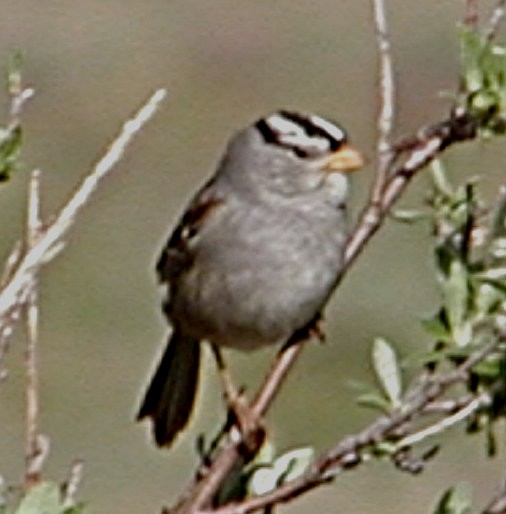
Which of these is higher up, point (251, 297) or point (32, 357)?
point (32, 357)

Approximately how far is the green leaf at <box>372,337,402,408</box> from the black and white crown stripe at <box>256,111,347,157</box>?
2.01 meters

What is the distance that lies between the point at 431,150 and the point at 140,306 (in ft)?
34.2

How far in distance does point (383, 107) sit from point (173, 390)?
6.54 ft

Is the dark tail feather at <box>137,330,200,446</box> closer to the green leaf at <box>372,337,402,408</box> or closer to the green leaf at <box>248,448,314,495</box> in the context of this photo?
the green leaf at <box>248,448,314,495</box>

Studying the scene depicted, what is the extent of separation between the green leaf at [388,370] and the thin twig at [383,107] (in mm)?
353

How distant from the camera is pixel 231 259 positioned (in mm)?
6266

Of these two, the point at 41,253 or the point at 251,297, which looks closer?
the point at 41,253

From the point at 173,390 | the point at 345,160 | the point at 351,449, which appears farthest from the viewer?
the point at 173,390

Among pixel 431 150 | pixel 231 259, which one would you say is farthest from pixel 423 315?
pixel 231 259

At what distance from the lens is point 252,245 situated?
20.4 feet

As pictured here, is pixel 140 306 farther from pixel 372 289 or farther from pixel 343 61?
pixel 343 61

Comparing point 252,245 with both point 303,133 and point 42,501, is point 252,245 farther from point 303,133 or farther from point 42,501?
point 42,501

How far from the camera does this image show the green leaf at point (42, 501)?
316 cm

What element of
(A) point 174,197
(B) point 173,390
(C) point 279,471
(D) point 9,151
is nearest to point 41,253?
(D) point 9,151
